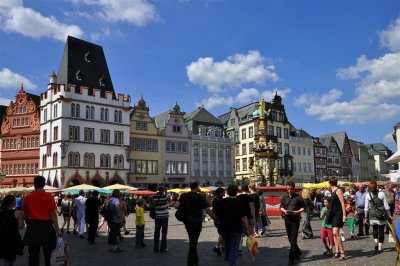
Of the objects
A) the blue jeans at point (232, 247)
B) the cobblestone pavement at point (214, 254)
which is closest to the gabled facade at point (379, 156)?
the cobblestone pavement at point (214, 254)

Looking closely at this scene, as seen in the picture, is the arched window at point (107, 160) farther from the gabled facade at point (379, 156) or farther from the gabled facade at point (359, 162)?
the gabled facade at point (379, 156)

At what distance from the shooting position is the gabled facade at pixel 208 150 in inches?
2512

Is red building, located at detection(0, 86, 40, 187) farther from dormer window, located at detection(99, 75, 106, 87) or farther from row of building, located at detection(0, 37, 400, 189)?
dormer window, located at detection(99, 75, 106, 87)

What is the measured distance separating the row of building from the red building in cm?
12

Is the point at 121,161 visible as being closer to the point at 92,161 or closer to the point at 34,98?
the point at 92,161

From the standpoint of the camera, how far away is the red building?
177 ft

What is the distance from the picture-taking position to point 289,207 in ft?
33.9

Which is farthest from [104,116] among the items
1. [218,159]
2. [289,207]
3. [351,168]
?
[351,168]

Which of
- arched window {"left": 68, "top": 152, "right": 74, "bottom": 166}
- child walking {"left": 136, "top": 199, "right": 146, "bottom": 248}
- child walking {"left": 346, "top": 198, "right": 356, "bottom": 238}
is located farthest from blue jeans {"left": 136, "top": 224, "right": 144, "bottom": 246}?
arched window {"left": 68, "top": 152, "right": 74, "bottom": 166}

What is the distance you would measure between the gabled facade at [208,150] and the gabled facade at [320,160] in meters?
24.4

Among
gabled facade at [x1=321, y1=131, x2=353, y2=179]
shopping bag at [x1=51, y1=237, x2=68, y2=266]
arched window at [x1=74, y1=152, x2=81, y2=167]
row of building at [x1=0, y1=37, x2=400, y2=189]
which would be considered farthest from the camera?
gabled facade at [x1=321, y1=131, x2=353, y2=179]

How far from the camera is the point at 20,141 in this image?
181ft

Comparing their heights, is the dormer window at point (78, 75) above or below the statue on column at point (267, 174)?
above

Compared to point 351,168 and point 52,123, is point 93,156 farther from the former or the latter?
point 351,168
